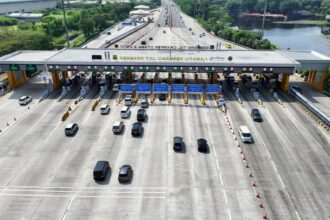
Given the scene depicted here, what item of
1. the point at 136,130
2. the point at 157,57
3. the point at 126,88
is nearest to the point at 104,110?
the point at 126,88

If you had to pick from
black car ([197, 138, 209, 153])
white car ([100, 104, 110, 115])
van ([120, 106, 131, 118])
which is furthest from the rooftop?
black car ([197, 138, 209, 153])

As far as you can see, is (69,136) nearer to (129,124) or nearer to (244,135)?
(129,124)

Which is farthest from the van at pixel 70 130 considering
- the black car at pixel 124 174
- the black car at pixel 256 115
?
the black car at pixel 256 115

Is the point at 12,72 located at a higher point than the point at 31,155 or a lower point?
higher

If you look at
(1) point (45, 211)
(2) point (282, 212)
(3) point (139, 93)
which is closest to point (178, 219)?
(2) point (282, 212)

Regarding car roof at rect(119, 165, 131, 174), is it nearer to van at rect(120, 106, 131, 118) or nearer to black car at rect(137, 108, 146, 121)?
black car at rect(137, 108, 146, 121)

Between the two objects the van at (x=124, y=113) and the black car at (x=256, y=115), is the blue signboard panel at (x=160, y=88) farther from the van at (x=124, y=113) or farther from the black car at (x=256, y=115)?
the black car at (x=256, y=115)
